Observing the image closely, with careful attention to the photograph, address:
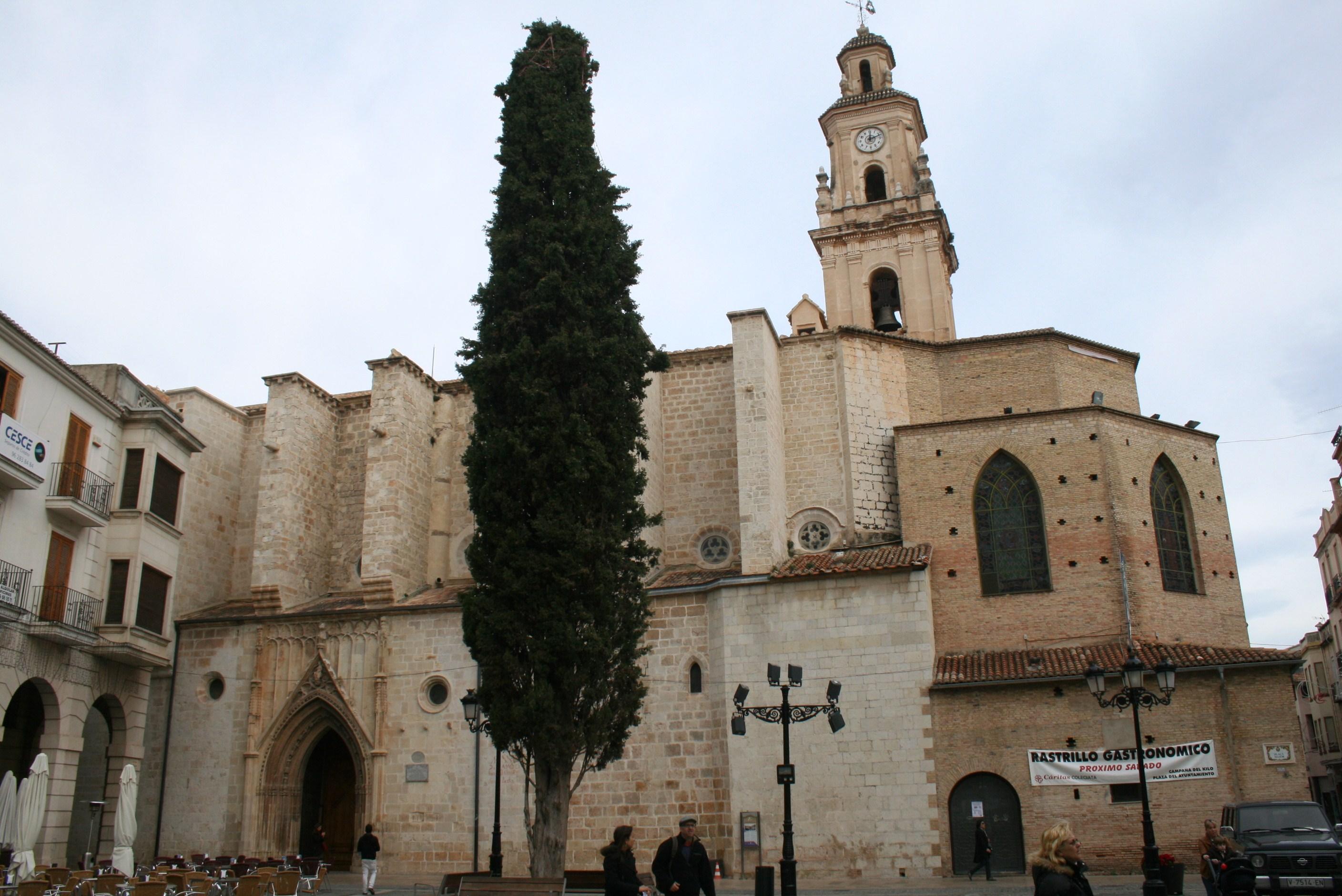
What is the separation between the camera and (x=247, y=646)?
2248 cm

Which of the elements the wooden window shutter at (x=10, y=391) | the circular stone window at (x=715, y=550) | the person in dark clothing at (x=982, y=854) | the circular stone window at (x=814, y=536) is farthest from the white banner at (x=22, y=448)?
the person in dark clothing at (x=982, y=854)

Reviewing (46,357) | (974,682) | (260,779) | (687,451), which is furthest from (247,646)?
(974,682)

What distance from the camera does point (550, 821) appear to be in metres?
13.1

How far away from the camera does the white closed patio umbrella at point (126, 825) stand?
16359 mm

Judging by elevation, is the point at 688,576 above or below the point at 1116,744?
above

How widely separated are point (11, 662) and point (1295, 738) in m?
20.0

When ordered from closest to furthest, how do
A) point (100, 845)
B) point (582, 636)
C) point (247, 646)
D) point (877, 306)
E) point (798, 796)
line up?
point (582, 636)
point (798, 796)
point (100, 845)
point (247, 646)
point (877, 306)

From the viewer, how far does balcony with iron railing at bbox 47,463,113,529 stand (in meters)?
18.2

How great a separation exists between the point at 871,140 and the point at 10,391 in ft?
79.8

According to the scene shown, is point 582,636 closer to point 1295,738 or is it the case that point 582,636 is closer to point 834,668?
point 834,668

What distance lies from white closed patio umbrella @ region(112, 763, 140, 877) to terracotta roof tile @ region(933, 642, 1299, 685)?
12962 millimetres

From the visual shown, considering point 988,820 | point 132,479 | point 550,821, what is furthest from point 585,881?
point 132,479

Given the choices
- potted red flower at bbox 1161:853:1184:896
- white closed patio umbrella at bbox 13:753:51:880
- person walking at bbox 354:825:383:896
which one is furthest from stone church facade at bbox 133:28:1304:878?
white closed patio umbrella at bbox 13:753:51:880

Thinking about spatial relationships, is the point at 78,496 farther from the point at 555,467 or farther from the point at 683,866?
the point at 683,866
